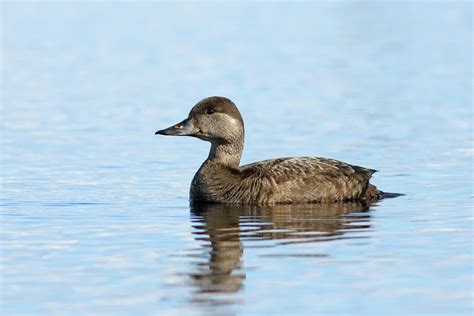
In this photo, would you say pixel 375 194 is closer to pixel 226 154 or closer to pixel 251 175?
pixel 251 175

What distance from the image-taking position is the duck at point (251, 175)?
44.1 feet

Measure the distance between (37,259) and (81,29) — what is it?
1501 inches

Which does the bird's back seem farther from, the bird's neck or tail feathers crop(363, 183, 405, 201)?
the bird's neck

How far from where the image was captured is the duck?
44.1 ft

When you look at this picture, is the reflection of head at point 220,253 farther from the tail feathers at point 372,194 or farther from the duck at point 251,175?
the tail feathers at point 372,194

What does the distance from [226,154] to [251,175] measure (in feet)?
2.16

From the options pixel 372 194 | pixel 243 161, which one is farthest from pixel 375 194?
pixel 243 161

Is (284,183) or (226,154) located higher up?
(226,154)

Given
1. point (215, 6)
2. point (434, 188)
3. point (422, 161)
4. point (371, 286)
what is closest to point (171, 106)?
point (422, 161)

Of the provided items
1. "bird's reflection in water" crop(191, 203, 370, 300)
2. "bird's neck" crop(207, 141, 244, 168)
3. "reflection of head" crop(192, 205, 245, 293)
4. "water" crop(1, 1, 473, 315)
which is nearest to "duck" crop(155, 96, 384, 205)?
"bird's neck" crop(207, 141, 244, 168)

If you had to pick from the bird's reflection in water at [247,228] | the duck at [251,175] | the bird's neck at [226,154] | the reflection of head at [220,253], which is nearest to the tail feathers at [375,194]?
the duck at [251,175]

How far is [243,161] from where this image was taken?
1727cm

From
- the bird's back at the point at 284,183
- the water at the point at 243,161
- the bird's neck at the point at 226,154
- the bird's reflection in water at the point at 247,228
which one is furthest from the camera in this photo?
the bird's neck at the point at 226,154

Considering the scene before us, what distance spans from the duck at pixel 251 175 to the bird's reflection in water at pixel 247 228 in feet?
0.58
